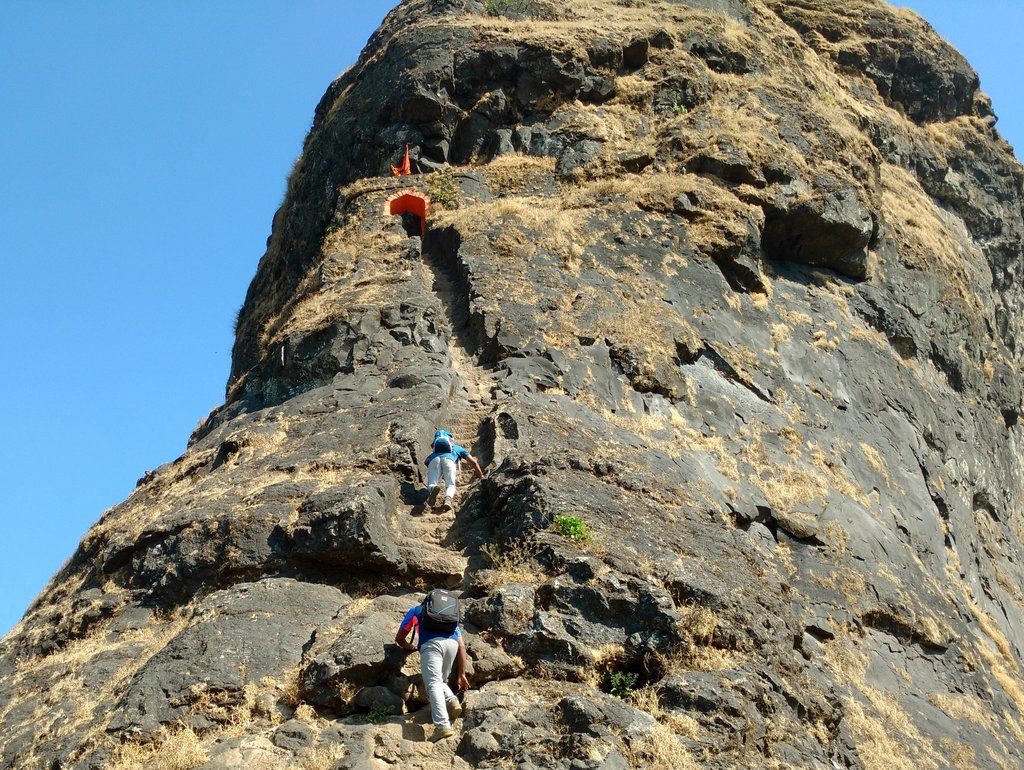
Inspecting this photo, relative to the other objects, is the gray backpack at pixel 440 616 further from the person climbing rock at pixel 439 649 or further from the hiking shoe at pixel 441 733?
the hiking shoe at pixel 441 733

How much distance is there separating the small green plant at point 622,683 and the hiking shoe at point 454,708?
4.94ft

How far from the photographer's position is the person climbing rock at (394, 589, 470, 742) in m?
9.98

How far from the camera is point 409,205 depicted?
22734mm

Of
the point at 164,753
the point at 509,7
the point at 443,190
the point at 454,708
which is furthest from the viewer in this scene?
the point at 509,7

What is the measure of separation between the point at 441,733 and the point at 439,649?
2.40 feet

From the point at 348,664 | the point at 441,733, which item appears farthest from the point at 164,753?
the point at 441,733

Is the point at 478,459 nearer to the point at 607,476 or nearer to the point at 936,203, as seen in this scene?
the point at 607,476

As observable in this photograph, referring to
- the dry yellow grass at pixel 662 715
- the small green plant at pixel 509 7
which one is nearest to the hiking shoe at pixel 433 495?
the dry yellow grass at pixel 662 715

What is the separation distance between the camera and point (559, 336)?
1806 cm

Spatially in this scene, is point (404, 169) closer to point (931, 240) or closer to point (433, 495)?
point (433, 495)

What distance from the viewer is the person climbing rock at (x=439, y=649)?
998cm

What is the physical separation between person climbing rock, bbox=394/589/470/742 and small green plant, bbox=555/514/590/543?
2.11m

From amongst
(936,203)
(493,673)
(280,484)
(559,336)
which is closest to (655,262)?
(559,336)

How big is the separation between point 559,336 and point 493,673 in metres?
8.17
